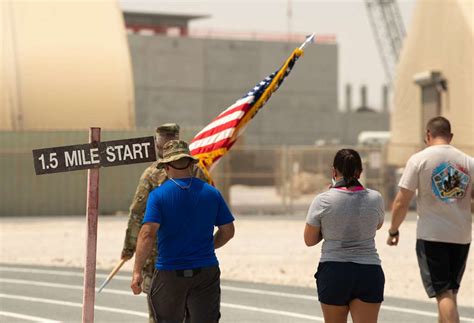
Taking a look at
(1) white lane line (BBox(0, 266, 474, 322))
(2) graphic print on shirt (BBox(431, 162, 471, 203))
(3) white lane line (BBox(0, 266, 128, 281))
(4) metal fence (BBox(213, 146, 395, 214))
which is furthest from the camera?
(4) metal fence (BBox(213, 146, 395, 214))

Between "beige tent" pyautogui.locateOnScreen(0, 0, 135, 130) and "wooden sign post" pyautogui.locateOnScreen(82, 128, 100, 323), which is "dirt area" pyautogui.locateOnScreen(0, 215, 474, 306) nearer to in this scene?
"beige tent" pyautogui.locateOnScreen(0, 0, 135, 130)

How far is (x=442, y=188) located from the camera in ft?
29.3

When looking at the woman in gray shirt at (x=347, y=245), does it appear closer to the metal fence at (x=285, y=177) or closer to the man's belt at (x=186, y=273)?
the man's belt at (x=186, y=273)

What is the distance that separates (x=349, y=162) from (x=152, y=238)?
1374mm

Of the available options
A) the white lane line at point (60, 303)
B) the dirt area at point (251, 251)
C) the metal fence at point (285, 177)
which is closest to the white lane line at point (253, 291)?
the dirt area at point (251, 251)

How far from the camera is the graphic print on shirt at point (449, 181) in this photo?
8898mm

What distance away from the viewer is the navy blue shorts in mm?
7184

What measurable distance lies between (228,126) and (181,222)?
2.69m

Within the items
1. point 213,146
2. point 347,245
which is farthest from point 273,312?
point 347,245

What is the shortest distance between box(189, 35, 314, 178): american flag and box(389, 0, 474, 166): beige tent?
21831mm

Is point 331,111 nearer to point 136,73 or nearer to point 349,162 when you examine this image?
point 136,73

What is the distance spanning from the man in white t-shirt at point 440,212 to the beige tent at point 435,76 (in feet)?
73.7

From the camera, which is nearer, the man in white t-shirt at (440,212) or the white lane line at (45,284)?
the man in white t-shirt at (440,212)

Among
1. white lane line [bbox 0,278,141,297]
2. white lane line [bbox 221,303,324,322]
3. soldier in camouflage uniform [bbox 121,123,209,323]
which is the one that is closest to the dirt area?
white lane line [bbox 0,278,141,297]
